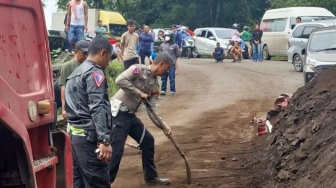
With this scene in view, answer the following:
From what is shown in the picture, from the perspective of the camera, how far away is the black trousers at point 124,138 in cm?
918

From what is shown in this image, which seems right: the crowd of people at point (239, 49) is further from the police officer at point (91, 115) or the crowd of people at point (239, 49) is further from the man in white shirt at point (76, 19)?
the police officer at point (91, 115)

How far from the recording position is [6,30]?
15.7 feet

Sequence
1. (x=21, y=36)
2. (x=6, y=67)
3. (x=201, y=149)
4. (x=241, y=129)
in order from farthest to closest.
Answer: (x=241, y=129)
(x=201, y=149)
(x=21, y=36)
(x=6, y=67)

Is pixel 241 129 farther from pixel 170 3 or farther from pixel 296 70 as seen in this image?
pixel 170 3

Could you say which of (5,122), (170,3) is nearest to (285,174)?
(5,122)

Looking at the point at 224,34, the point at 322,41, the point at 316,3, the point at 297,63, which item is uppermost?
the point at 322,41

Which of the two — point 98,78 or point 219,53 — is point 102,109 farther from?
point 219,53

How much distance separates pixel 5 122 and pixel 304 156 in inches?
218

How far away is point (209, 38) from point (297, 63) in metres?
12.0

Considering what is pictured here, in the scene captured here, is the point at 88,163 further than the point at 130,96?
No

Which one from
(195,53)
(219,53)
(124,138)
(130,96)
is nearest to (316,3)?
(195,53)

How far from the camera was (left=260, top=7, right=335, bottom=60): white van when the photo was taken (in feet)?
107

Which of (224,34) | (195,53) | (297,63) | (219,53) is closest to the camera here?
(297,63)

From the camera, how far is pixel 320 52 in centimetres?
2020
